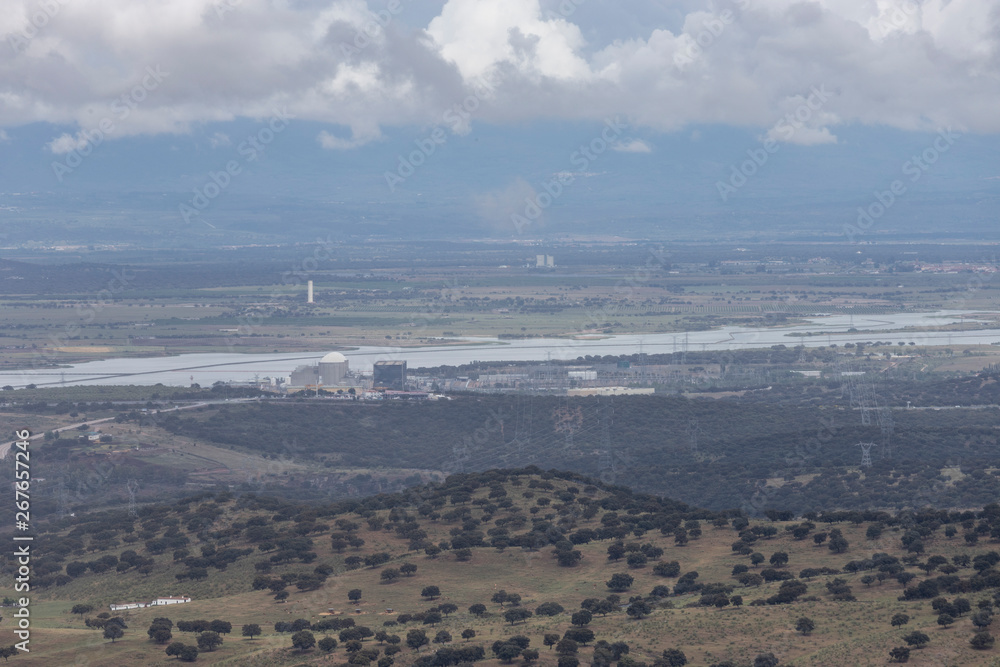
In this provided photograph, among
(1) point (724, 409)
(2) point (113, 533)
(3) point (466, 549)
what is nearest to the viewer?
(3) point (466, 549)

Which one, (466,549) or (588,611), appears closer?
(588,611)

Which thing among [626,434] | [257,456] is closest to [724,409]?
[626,434]

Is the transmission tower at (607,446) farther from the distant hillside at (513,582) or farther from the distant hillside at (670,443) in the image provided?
the distant hillside at (513,582)

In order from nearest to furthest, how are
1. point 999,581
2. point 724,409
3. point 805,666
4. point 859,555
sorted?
point 805,666 → point 999,581 → point 859,555 → point 724,409

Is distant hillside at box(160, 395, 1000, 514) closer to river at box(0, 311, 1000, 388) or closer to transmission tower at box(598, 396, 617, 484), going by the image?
transmission tower at box(598, 396, 617, 484)

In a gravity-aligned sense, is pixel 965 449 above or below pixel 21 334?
below

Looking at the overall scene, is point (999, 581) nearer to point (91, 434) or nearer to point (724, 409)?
point (724, 409)

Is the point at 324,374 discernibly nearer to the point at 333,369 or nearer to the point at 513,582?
the point at 333,369

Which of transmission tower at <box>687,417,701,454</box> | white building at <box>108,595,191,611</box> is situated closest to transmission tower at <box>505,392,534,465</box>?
transmission tower at <box>687,417,701,454</box>
